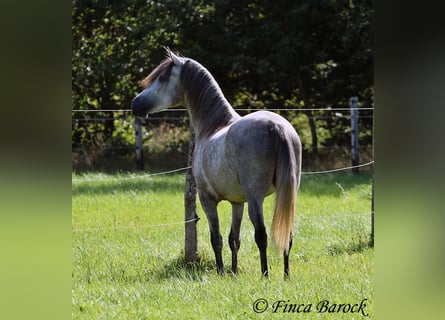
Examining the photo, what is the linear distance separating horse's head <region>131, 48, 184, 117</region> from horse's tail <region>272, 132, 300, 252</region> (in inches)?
51.8

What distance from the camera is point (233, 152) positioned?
15.8 ft

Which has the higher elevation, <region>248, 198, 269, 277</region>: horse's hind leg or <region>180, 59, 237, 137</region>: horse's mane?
<region>180, 59, 237, 137</region>: horse's mane

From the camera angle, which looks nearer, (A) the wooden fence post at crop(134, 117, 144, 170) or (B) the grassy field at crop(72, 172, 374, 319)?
(B) the grassy field at crop(72, 172, 374, 319)

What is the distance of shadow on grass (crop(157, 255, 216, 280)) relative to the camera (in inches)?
202

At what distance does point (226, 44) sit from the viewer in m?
14.6

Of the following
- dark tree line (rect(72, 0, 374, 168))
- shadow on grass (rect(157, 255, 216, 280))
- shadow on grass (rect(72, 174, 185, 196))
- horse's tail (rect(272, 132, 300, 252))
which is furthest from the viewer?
dark tree line (rect(72, 0, 374, 168))

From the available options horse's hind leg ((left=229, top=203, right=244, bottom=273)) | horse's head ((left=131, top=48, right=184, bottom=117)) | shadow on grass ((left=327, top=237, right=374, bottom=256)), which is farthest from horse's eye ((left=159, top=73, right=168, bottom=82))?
shadow on grass ((left=327, top=237, right=374, bottom=256))

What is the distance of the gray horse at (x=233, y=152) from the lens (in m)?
4.54

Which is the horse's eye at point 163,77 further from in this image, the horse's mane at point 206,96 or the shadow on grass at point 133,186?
the shadow on grass at point 133,186

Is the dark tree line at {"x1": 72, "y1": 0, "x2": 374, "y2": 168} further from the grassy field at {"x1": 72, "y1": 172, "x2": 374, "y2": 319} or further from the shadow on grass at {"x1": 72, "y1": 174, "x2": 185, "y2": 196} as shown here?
the grassy field at {"x1": 72, "y1": 172, "x2": 374, "y2": 319}

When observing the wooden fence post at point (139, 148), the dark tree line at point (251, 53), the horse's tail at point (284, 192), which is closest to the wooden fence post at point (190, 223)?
the horse's tail at point (284, 192)
